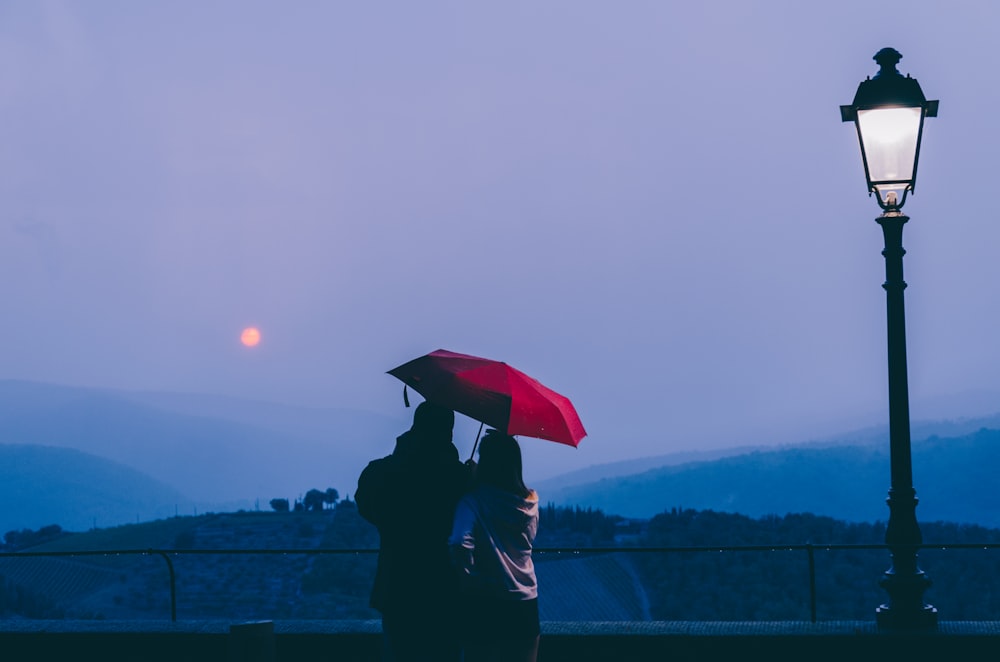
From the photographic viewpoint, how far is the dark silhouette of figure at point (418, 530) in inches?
231

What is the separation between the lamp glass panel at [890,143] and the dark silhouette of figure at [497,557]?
181 inches

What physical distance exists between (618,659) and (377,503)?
3.37 meters

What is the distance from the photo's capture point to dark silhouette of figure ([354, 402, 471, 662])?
5.86 metres

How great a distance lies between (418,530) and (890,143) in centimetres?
526

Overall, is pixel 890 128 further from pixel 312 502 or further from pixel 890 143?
pixel 312 502

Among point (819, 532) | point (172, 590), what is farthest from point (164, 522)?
point (172, 590)

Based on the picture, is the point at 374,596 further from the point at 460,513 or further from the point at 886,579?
the point at 886,579

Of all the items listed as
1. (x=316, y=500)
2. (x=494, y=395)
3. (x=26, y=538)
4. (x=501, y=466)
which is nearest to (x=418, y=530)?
(x=501, y=466)

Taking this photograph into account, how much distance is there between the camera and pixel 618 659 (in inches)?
333

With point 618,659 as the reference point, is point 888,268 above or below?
above

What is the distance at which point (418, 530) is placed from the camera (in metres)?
5.88

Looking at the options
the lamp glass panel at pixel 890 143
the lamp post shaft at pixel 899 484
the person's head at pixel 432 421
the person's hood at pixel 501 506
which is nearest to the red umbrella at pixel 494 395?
the person's head at pixel 432 421

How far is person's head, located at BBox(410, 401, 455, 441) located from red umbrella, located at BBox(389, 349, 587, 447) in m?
0.04

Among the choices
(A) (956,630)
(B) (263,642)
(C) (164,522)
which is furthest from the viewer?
(C) (164,522)
